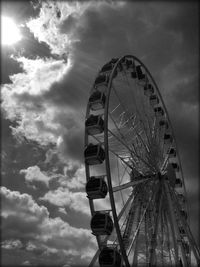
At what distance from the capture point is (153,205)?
21.2 m

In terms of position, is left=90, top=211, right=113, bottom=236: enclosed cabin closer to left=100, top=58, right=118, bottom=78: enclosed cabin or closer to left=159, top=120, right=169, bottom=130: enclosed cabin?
left=100, top=58, right=118, bottom=78: enclosed cabin

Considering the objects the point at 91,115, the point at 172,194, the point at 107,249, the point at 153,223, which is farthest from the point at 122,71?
the point at 107,249

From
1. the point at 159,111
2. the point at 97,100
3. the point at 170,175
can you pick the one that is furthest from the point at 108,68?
the point at 170,175

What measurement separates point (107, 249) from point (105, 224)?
1221 mm

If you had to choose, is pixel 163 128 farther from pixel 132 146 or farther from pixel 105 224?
pixel 105 224

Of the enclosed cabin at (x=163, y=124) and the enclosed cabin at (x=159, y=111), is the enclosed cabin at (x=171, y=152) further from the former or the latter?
the enclosed cabin at (x=159, y=111)

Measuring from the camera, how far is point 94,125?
1970 cm

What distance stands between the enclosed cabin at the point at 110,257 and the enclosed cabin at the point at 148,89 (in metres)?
15.4

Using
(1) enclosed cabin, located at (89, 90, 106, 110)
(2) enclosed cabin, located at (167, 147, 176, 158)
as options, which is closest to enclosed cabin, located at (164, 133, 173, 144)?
(2) enclosed cabin, located at (167, 147, 176, 158)

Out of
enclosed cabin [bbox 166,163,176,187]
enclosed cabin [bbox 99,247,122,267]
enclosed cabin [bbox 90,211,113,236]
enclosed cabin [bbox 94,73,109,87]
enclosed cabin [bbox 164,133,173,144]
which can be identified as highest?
enclosed cabin [bbox 94,73,109,87]

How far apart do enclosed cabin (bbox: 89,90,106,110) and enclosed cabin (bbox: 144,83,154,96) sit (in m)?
8.33

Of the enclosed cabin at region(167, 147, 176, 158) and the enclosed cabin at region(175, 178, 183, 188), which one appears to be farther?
the enclosed cabin at region(175, 178, 183, 188)

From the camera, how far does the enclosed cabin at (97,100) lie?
20892mm

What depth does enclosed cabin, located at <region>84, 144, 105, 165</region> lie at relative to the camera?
18953mm
